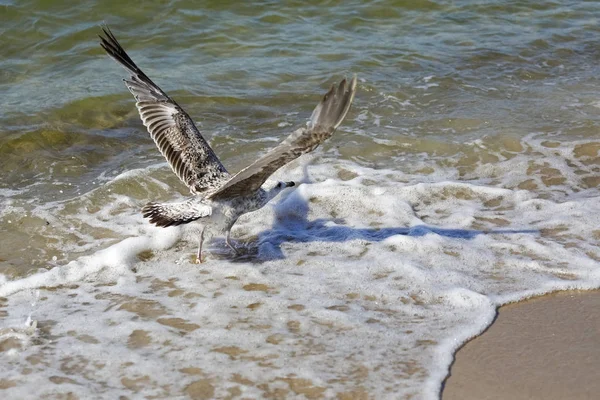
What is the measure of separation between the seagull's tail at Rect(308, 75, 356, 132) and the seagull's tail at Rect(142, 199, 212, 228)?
113cm

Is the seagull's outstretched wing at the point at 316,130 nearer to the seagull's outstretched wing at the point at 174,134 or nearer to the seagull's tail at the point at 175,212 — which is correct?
the seagull's tail at the point at 175,212

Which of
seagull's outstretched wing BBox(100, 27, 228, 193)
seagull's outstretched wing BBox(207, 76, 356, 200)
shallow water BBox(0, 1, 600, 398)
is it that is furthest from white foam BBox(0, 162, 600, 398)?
seagull's outstretched wing BBox(207, 76, 356, 200)

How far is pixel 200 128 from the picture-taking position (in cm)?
786

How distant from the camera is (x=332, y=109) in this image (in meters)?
4.39

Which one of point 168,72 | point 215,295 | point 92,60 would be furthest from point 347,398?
point 92,60

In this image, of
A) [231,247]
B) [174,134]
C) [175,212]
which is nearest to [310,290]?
[231,247]

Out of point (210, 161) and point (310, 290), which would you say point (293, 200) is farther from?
point (310, 290)

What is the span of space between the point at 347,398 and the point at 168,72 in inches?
250

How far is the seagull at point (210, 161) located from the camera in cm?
443

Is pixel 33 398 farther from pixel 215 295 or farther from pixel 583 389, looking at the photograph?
pixel 583 389

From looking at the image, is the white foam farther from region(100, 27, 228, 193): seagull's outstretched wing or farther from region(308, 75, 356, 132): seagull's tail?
region(308, 75, 356, 132): seagull's tail

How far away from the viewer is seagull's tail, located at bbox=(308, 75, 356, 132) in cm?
434

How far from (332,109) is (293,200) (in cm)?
188

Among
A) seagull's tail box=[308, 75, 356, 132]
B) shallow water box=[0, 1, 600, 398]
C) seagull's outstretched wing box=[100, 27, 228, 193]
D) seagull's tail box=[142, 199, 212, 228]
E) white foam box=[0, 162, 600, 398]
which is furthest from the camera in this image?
seagull's outstretched wing box=[100, 27, 228, 193]
